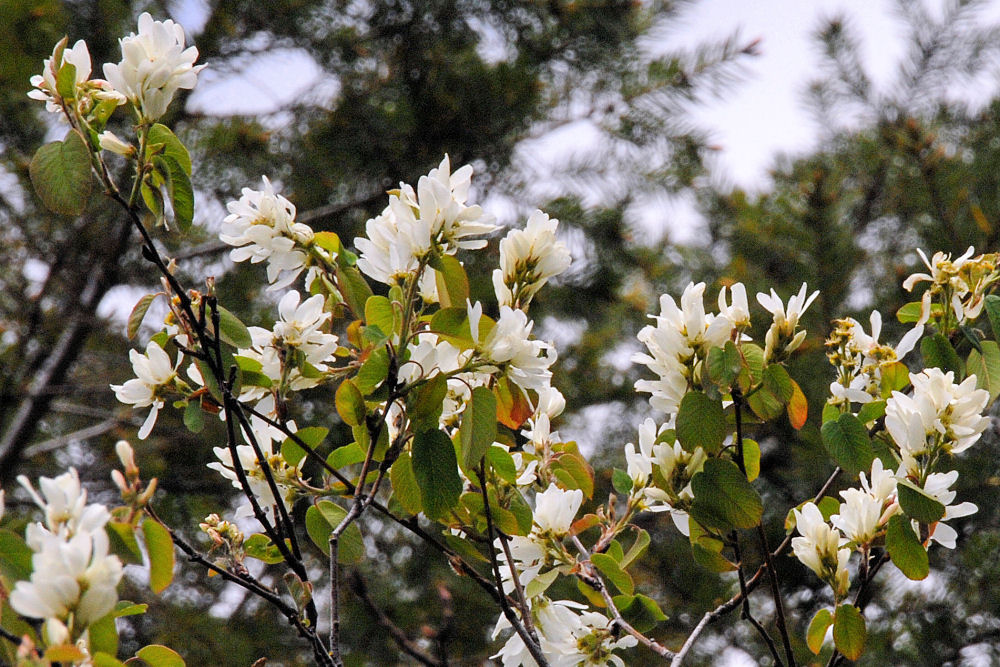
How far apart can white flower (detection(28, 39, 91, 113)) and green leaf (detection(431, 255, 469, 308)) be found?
0.29m

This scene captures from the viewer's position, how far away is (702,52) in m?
2.73

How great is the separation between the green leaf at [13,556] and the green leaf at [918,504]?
0.57m

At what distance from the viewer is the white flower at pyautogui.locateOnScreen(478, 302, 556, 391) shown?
61cm

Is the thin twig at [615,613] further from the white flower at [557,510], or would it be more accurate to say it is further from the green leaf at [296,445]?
the green leaf at [296,445]

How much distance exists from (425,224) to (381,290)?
1399mm

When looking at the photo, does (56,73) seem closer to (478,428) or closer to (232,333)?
(232,333)

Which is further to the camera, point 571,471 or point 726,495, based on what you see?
point 571,471

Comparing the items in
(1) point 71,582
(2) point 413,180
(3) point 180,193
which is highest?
(3) point 180,193

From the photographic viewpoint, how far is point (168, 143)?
0.64 metres

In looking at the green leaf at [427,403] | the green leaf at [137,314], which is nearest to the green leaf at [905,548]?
the green leaf at [427,403]

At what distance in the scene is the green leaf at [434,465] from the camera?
62cm

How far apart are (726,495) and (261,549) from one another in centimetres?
40

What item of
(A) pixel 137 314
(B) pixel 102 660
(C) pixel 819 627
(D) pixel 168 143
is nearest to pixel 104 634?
(B) pixel 102 660

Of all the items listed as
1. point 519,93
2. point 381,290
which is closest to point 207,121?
point 519,93
